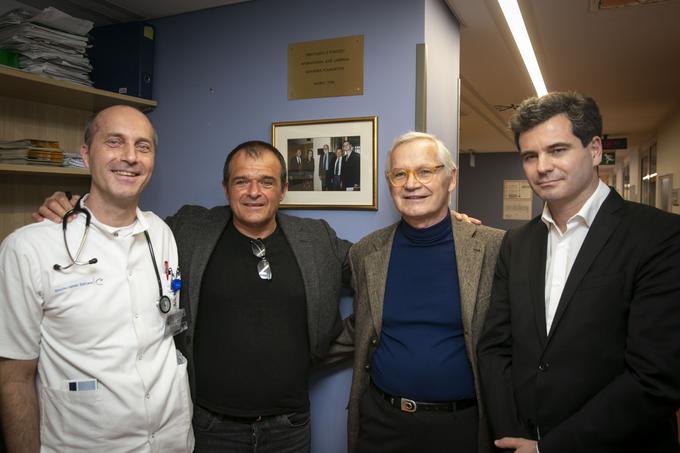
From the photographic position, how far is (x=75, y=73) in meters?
2.43

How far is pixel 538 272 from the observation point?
5.06ft

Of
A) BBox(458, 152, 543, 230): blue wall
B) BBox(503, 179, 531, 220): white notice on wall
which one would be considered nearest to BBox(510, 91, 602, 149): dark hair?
BBox(458, 152, 543, 230): blue wall

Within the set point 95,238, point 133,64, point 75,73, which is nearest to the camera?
point 95,238

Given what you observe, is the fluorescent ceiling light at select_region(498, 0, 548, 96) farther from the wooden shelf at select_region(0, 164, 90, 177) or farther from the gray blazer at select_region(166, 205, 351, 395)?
the wooden shelf at select_region(0, 164, 90, 177)

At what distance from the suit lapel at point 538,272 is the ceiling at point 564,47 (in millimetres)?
1446

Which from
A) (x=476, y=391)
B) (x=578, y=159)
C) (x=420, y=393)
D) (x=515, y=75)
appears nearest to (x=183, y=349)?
(x=420, y=393)

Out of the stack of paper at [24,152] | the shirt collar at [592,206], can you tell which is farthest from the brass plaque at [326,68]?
the stack of paper at [24,152]

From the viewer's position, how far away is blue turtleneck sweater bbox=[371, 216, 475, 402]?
1.67 m

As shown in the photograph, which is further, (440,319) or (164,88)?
(164,88)

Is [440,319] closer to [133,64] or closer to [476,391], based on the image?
[476,391]

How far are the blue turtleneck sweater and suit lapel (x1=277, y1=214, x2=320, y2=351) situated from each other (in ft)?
0.97

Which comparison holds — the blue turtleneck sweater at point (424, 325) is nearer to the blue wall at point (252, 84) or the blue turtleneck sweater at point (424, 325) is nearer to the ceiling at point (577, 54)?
the blue wall at point (252, 84)

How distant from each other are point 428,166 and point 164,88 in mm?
1743

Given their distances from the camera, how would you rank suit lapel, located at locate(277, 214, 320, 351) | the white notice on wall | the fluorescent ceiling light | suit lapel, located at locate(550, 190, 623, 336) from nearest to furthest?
1. suit lapel, located at locate(550, 190, 623, 336)
2. suit lapel, located at locate(277, 214, 320, 351)
3. the fluorescent ceiling light
4. the white notice on wall
